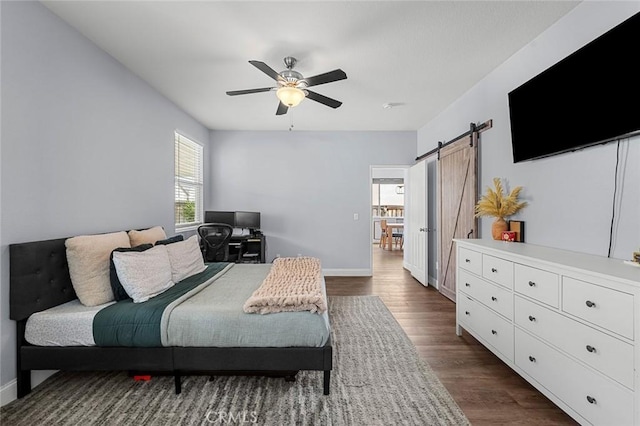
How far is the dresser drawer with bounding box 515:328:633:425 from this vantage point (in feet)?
4.54

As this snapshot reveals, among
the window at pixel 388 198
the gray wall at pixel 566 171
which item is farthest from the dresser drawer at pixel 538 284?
the window at pixel 388 198

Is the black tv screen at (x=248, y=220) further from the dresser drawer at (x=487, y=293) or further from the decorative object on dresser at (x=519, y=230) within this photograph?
the decorative object on dresser at (x=519, y=230)

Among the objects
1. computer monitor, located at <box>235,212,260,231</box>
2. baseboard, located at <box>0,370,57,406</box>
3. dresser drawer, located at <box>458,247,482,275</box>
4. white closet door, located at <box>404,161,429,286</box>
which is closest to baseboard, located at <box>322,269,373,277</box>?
white closet door, located at <box>404,161,429,286</box>

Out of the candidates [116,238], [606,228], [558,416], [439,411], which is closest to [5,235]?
[116,238]

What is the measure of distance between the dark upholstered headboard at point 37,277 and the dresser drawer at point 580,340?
332cm

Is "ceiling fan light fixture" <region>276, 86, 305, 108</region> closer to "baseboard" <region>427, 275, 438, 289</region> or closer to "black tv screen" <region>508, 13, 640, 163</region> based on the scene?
"black tv screen" <region>508, 13, 640, 163</region>

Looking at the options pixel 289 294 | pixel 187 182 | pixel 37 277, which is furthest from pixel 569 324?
pixel 187 182

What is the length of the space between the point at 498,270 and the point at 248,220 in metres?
3.88

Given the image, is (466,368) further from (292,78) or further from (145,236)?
(145,236)

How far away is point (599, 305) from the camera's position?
147 centimetres

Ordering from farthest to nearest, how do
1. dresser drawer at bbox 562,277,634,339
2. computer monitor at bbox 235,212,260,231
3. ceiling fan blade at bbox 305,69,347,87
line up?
computer monitor at bbox 235,212,260,231 < ceiling fan blade at bbox 305,69,347,87 < dresser drawer at bbox 562,277,634,339

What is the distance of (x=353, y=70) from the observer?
3072mm

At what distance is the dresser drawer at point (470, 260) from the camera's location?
8.46ft

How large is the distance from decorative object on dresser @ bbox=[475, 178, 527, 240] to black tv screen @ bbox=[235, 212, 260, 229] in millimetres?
3523
